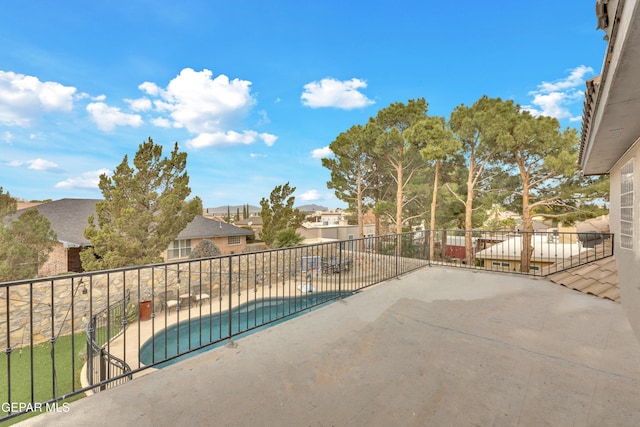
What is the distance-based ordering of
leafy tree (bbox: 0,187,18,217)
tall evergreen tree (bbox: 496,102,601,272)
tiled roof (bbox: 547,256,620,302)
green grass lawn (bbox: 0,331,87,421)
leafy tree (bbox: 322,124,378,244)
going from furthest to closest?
leafy tree (bbox: 322,124,378,244) → tall evergreen tree (bbox: 496,102,601,272) → leafy tree (bbox: 0,187,18,217) → green grass lawn (bbox: 0,331,87,421) → tiled roof (bbox: 547,256,620,302)

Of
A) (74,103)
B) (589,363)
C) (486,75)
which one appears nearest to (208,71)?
(74,103)

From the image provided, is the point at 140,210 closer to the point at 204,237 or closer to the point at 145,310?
the point at 145,310

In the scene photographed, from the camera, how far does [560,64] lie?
44.0 ft

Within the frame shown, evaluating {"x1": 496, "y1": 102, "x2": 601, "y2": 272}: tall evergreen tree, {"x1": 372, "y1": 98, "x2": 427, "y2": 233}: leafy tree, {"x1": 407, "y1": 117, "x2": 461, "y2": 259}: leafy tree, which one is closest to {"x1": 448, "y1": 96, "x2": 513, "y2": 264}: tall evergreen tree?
{"x1": 496, "y1": 102, "x2": 601, "y2": 272}: tall evergreen tree

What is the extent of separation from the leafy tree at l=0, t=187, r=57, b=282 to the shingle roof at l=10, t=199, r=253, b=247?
2.82 metres

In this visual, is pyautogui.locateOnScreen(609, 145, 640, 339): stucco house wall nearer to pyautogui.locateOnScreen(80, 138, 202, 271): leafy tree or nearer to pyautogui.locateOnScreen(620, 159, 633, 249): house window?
pyautogui.locateOnScreen(620, 159, 633, 249): house window

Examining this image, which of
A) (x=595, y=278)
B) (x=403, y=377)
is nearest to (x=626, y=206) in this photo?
(x=595, y=278)

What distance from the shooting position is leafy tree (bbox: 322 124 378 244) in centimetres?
1714

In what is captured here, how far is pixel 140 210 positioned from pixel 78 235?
19.0ft

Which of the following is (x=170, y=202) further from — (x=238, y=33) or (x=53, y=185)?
(x=53, y=185)

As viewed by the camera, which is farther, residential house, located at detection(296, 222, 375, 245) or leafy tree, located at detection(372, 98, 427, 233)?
residential house, located at detection(296, 222, 375, 245)

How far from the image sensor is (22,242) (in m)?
9.58

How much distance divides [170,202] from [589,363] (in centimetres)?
1219

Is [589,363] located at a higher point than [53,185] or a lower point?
lower
